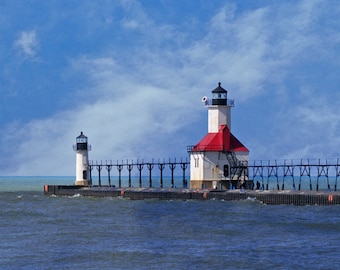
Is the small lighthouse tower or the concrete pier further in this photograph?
the small lighthouse tower

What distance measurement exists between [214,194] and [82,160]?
28727 millimetres

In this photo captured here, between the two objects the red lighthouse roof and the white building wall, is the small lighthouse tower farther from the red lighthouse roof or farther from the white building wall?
the red lighthouse roof

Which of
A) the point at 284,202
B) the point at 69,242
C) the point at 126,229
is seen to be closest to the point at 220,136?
the point at 284,202

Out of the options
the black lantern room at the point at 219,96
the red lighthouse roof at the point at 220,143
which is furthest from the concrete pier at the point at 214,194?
the black lantern room at the point at 219,96

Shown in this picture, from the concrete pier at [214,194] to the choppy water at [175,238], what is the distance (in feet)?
7.11

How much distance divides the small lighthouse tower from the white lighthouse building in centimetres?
1943

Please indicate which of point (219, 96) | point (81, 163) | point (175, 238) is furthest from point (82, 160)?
point (175, 238)

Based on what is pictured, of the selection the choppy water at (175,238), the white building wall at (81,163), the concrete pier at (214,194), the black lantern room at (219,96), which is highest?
the black lantern room at (219,96)

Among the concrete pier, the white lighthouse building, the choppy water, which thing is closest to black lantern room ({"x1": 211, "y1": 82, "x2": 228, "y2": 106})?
the white lighthouse building

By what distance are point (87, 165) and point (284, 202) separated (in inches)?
1485

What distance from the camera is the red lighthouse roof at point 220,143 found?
8462 centimetres

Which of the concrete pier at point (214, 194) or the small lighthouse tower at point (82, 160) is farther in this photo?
the small lighthouse tower at point (82, 160)

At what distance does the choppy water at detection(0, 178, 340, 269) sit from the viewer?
3700cm

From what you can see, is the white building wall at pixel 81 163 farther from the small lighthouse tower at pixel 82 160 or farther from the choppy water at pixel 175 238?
the choppy water at pixel 175 238
